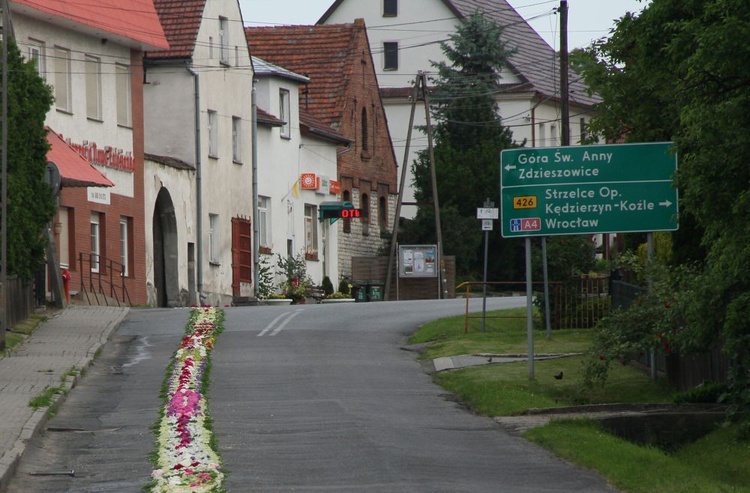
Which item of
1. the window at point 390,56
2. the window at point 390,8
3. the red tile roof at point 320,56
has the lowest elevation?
the red tile roof at point 320,56

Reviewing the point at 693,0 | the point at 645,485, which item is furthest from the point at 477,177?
the point at 645,485

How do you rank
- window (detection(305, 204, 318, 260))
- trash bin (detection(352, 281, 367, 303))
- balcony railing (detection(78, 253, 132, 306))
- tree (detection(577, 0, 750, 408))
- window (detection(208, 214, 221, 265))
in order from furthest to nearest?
trash bin (detection(352, 281, 367, 303)) → window (detection(305, 204, 318, 260)) → window (detection(208, 214, 221, 265)) → balcony railing (detection(78, 253, 132, 306)) → tree (detection(577, 0, 750, 408))

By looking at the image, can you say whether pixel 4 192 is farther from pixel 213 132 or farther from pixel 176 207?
pixel 213 132

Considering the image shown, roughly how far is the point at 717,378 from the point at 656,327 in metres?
1.56

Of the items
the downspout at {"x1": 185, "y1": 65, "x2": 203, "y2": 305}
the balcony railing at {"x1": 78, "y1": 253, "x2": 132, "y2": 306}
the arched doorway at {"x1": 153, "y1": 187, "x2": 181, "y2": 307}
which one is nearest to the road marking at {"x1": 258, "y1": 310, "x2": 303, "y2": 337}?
the balcony railing at {"x1": 78, "y1": 253, "x2": 132, "y2": 306}

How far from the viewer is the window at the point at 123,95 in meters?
45.0

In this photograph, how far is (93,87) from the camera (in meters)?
43.5

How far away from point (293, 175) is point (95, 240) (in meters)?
16.3

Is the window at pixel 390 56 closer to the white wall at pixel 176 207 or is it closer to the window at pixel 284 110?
the window at pixel 284 110

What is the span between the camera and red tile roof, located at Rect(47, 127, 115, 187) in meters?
36.4

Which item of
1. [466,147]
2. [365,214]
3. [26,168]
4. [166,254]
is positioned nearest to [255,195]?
[166,254]

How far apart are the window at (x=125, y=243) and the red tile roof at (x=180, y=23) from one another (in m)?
6.68

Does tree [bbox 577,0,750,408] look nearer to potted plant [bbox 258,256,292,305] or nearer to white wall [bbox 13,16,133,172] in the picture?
white wall [bbox 13,16,133,172]

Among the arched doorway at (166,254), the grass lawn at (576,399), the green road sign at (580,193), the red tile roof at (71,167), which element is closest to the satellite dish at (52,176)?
the red tile roof at (71,167)
